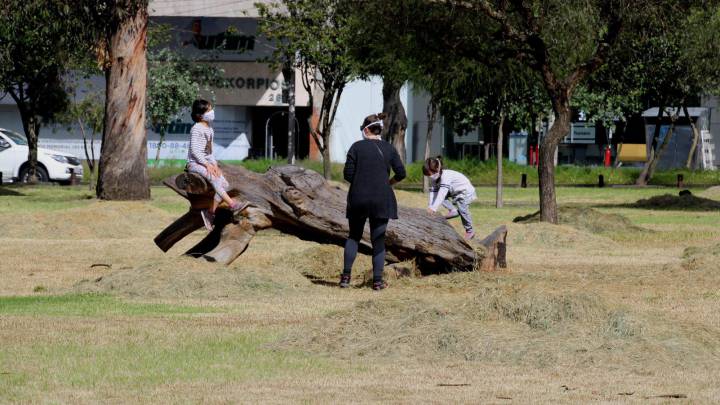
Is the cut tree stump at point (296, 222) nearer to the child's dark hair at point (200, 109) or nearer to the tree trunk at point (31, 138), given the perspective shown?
the child's dark hair at point (200, 109)

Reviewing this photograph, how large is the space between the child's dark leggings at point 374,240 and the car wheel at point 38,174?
36546 mm

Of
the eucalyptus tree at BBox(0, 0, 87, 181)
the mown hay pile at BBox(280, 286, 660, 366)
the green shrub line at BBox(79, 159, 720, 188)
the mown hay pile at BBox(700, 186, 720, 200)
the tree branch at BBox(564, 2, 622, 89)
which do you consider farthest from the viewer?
the green shrub line at BBox(79, 159, 720, 188)

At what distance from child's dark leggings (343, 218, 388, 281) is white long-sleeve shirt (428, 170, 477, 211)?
4618 millimetres

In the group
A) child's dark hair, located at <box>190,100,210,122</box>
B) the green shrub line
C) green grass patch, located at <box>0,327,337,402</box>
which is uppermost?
child's dark hair, located at <box>190,100,210,122</box>

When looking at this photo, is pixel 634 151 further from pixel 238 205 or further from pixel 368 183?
pixel 368 183

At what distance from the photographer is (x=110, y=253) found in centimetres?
2114

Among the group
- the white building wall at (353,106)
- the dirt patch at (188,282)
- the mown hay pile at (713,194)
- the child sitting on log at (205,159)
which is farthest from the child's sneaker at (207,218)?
the white building wall at (353,106)

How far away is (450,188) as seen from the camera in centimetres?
2070

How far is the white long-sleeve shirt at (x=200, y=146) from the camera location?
15633 millimetres

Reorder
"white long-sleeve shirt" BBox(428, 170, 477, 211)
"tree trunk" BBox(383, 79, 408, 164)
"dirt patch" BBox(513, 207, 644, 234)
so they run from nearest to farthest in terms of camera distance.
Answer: "white long-sleeve shirt" BBox(428, 170, 477, 211) < "dirt patch" BBox(513, 207, 644, 234) < "tree trunk" BBox(383, 79, 408, 164)

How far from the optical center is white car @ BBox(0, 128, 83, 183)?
5041cm

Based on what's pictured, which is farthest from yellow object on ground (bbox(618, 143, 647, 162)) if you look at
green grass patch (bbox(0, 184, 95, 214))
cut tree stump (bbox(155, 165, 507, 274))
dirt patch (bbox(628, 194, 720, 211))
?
cut tree stump (bbox(155, 165, 507, 274))

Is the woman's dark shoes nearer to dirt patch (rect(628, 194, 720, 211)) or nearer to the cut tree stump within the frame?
the cut tree stump

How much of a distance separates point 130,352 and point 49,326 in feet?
5.37
